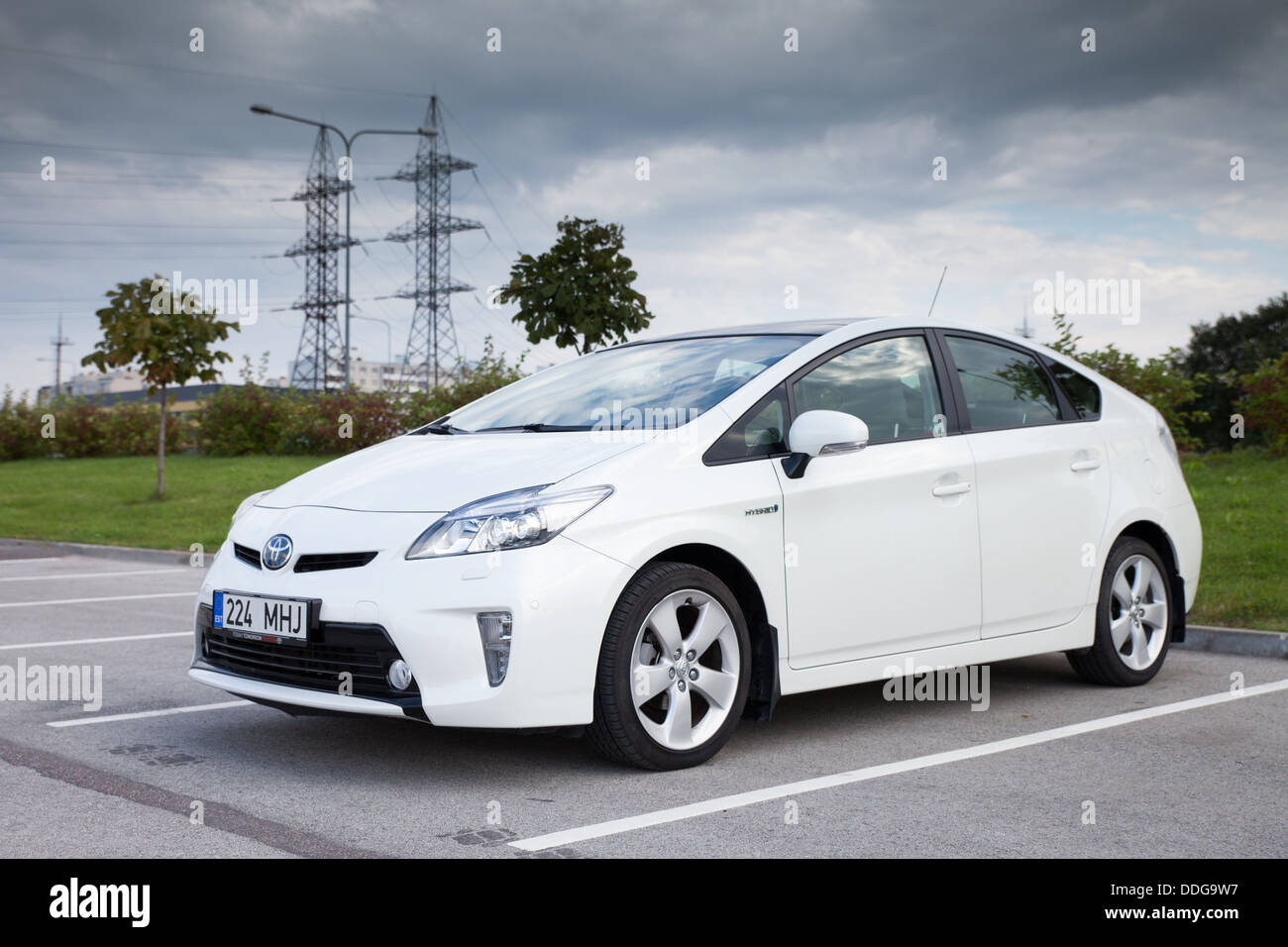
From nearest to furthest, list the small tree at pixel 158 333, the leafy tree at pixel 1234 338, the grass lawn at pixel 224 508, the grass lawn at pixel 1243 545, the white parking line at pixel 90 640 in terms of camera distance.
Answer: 1. the white parking line at pixel 90 640
2. the grass lawn at pixel 1243 545
3. the grass lawn at pixel 224 508
4. the small tree at pixel 158 333
5. the leafy tree at pixel 1234 338

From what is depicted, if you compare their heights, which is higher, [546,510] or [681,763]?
[546,510]

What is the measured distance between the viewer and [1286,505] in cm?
1217

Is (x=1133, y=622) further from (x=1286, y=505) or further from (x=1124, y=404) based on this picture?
(x=1286, y=505)

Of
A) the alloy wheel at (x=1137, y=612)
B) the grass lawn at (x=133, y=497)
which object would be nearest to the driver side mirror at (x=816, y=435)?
the alloy wheel at (x=1137, y=612)

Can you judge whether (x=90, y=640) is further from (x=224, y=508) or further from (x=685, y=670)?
(x=224, y=508)

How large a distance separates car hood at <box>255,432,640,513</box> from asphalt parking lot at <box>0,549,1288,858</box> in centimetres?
98

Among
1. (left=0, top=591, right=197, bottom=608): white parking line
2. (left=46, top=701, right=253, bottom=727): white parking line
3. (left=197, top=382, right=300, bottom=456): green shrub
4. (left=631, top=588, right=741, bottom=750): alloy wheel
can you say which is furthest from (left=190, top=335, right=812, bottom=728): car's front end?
(left=197, top=382, right=300, bottom=456): green shrub

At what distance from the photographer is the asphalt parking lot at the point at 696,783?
3.95 metres

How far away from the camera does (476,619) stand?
4.39 meters

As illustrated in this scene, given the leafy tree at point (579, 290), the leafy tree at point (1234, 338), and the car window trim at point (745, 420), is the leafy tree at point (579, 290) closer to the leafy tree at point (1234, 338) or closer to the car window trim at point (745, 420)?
the car window trim at point (745, 420)

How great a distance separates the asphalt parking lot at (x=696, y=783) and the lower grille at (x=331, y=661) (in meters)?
0.35

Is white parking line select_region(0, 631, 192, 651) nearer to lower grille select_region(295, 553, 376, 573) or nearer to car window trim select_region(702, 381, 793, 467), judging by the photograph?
lower grille select_region(295, 553, 376, 573)

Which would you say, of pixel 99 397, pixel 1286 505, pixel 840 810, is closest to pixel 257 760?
pixel 840 810
